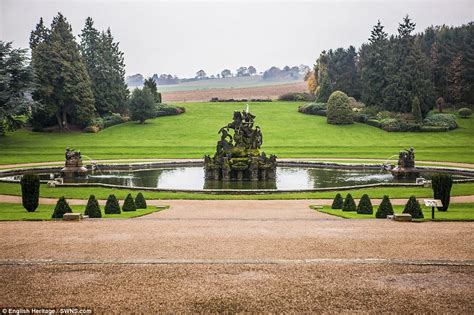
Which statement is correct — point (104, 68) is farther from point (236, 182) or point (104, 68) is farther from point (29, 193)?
point (29, 193)

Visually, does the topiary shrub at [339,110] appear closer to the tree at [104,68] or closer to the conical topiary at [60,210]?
the tree at [104,68]

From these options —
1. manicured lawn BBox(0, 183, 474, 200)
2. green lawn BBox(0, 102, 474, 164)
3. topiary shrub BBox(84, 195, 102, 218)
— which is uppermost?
topiary shrub BBox(84, 195, 102, 218)

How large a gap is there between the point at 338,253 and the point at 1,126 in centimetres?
6174

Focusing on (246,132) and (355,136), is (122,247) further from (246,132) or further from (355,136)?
(355,136)

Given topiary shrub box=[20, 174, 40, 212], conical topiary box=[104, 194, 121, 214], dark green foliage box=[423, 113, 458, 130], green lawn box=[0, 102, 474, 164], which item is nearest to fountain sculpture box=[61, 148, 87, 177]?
green lawn box=[0, 102, 474, 164]

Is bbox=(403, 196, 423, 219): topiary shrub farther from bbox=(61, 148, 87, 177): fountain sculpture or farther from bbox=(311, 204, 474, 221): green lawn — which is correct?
bbox=(61, 148, 87, 177): fountain sculpture

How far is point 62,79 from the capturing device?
3000 inches

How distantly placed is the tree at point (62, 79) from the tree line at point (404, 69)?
37.9m

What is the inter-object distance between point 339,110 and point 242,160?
1810 inches

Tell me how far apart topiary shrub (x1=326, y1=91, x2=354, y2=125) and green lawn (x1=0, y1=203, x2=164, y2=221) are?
5845cm

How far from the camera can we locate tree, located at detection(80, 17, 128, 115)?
84688 millimetres

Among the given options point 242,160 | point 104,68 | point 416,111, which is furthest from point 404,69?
point 242,160

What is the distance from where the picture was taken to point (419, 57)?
3253 inches

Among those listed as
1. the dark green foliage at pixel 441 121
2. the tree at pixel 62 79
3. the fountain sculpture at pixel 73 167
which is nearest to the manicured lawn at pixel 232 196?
the fountain sculpture at pixel 73 167
